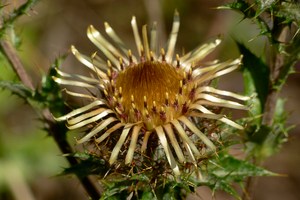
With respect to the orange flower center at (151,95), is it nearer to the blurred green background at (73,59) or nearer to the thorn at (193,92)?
the thorn at (193,92)

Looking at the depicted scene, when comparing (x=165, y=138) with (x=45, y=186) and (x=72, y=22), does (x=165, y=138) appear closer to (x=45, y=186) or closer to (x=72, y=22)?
(x=45, y=186)

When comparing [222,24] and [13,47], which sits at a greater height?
[13,47]

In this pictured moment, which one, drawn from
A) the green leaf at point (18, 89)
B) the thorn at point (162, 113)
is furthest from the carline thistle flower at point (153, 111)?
the green leaf at point (18, 89)

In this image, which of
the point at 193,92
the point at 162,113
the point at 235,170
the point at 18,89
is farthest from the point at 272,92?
the point at 18,89

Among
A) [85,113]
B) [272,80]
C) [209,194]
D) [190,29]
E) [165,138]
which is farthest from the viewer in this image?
[190,29]

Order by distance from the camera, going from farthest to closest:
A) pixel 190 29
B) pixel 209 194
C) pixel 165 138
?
pixel 190 29, pixel 209 194, pixel 165 138

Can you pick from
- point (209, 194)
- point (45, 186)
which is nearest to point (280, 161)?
point (209, 194)
